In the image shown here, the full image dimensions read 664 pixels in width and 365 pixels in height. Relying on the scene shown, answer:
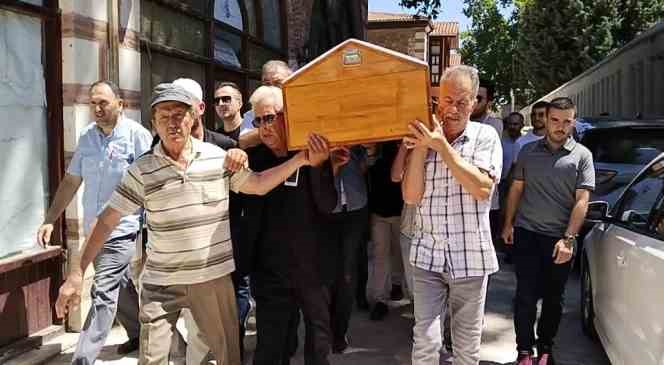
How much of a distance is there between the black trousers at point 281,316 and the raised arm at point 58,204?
4.95ft

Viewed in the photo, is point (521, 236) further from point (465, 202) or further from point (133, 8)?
point (133, 8)

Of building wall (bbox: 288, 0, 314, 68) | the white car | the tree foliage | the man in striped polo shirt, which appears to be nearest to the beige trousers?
the man in striped polo shirt

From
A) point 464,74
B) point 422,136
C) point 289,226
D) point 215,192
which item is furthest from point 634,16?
point 215,192

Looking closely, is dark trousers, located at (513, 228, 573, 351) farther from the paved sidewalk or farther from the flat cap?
the flat cap

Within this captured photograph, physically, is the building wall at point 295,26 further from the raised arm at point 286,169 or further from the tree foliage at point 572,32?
the tree foliage at point 572,32

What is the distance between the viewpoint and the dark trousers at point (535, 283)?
4047 millimetres

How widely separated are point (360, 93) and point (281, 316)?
1360mm

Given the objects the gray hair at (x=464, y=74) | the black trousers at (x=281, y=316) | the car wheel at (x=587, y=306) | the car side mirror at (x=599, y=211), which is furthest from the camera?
the car wheel at (x=587, y=306)

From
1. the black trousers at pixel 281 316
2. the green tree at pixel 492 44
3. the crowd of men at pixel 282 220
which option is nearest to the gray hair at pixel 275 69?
the crowd of men at pixel 282 220

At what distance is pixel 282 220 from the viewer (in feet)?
10.8

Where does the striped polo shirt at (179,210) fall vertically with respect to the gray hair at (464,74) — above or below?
below

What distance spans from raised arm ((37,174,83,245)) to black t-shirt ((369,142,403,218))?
2185 mm

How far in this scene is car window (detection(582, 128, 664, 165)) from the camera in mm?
6812

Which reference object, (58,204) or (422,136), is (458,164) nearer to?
(422,136)
